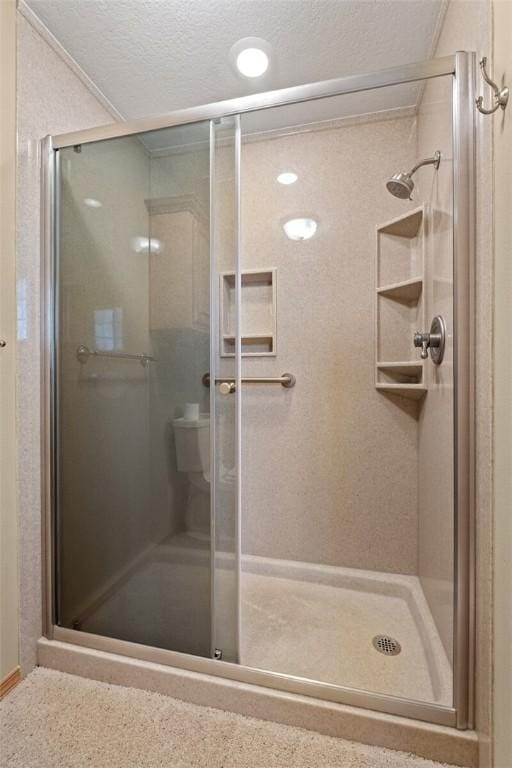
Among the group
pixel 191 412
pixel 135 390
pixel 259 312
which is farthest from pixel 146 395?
pixel 259 312

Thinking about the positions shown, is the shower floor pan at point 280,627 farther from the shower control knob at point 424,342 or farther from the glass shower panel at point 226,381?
the shower control knob at point 424,342

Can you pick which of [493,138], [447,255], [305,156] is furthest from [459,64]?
[305,156]

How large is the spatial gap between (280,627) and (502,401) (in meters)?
1.27

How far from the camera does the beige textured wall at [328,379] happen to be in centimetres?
185

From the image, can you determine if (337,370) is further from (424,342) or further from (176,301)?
(176,301)

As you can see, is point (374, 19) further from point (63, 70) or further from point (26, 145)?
point (26, 145)

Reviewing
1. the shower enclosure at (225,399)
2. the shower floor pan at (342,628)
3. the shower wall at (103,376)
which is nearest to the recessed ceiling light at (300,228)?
the shower enclosure at (225,399)

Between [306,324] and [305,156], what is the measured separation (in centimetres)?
87

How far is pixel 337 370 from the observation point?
1926 millimetres

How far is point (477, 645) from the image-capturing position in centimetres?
99

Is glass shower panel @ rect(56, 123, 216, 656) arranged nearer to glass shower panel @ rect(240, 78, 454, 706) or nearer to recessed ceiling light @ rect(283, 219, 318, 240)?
glass shower panel @ rect(240, 78, 454, 706)

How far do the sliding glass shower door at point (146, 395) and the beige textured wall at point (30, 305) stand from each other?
7 cm

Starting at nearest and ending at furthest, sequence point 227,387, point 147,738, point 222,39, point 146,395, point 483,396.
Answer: point 483,396 < point 147,738 < point 227,387 < point 146,395 < point 222,39

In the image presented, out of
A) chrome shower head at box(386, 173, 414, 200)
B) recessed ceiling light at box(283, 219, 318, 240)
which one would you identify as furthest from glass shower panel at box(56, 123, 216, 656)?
recessed ceiling light at box(283, 219, 318, 240)
